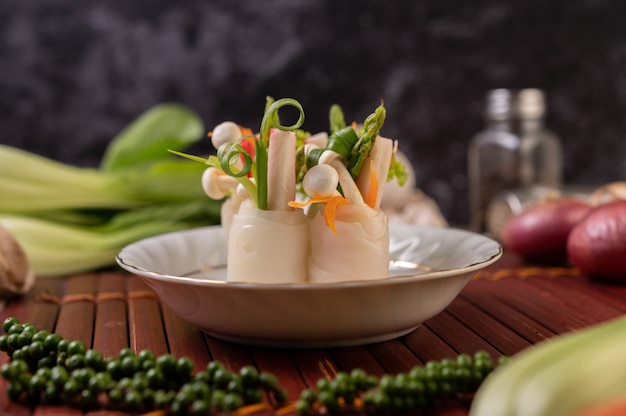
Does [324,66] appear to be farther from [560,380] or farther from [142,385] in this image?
[560,380]

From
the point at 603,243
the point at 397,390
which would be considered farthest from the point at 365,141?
the point at 603,243

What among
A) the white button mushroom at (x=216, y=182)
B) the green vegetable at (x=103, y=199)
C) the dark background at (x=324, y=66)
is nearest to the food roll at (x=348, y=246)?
the white button mushroom at (x=216, y=182)

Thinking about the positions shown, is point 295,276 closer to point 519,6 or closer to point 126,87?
point 126,87

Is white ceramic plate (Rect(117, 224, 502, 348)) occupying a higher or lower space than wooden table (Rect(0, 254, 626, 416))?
higher

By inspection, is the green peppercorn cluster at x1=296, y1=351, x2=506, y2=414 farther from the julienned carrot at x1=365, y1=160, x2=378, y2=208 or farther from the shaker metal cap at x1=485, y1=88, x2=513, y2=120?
the shaker metal cap at x1=485, y1=88, x2=513, y2=120

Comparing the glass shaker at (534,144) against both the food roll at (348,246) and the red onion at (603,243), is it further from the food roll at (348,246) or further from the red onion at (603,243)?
the food roll at (348,246)

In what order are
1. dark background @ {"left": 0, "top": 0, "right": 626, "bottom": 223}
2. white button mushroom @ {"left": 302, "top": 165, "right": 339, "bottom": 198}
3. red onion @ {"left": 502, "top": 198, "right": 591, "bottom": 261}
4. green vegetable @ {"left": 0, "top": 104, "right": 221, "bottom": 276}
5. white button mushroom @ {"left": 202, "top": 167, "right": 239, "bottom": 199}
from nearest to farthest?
white button mushroom @ {"left": 302, "top": 165, "right": 339, "bottom": 198}, white button mushroom @ {"left": 202, "top": 167, "right": 239, "bottom": 199}, red onion @ {"left": 502, "top": 198, "right": 591, "bottom": 261}, green vegetable @ {"left": 0, "top": 104, "right": 221, "bottom": 276}, dark background @ {"left": 0, "top": 0, "right": 626, "bottom": 223}

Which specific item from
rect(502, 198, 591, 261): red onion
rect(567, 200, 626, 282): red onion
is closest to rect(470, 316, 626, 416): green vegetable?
rect(567, 200, 626, 282): red onion
